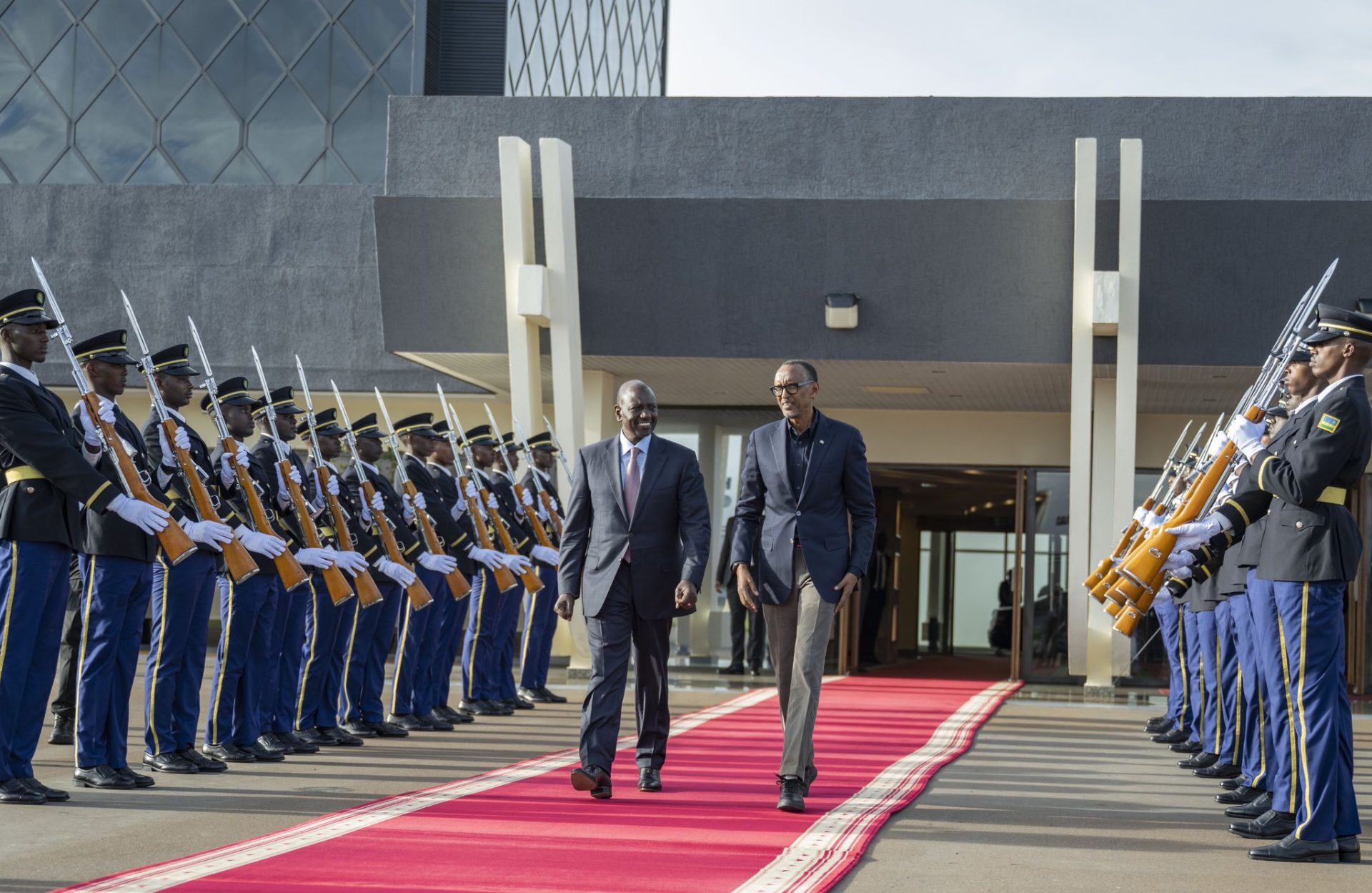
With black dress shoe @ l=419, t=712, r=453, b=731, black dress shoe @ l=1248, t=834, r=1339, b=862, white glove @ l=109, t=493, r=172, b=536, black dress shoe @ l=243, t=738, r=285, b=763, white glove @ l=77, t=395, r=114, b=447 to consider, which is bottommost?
black dress shoe @ l=419, t=712, r=453, b=731

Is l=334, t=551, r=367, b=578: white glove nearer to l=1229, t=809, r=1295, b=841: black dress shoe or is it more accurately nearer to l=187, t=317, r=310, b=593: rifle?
l=187, t=317, r=310, b=593: rifle

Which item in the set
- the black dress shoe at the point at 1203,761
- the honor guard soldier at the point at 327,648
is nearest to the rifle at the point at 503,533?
the honor guard soldier at the point at 327,648

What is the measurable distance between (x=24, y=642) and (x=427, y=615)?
4.18m

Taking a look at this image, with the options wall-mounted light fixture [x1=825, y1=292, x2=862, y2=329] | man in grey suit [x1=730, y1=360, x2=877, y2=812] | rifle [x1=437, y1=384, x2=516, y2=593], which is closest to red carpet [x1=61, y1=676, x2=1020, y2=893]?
man in grey suit [x1=730, y1=360, x2=877, y2=812]

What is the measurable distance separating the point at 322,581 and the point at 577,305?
6.54 metres

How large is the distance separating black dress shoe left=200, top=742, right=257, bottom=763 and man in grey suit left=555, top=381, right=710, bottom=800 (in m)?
2.03

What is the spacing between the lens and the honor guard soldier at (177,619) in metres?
7.26

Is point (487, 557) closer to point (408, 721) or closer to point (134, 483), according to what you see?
point (408, 721)

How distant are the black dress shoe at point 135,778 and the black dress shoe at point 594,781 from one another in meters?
1.83

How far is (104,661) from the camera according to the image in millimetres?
6730

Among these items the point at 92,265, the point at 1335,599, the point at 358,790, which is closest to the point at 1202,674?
the point at 1335,599

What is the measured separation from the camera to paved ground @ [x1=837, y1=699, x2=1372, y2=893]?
5.06m

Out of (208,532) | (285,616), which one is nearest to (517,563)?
(285,616)

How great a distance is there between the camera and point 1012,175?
1463 centimetres
